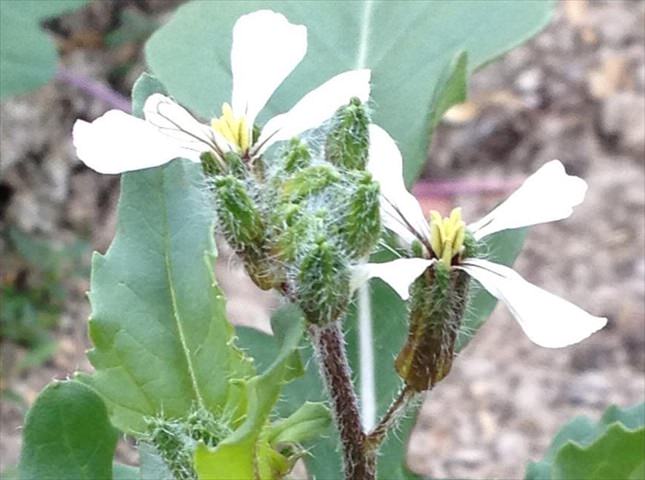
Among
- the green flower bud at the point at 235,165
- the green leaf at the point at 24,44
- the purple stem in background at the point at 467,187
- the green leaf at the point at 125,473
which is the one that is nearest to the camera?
the green flower bud at the point at 235,165

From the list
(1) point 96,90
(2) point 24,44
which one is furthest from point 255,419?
(1) point 96,90

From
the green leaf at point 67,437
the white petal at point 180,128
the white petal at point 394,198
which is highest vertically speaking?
the white petal at point 180,128

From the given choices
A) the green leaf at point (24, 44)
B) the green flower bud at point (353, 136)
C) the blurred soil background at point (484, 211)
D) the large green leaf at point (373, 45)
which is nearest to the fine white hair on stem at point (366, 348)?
the large green leaf at point (373, 45)

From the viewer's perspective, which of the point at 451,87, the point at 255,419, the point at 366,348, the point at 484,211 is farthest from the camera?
the point at 484,211

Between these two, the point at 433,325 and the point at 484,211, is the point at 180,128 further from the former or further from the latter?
the point at 484,211

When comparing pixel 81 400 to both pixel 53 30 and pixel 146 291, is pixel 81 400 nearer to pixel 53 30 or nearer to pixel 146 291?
pixel 146 291

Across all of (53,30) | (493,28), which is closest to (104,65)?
(53,30)

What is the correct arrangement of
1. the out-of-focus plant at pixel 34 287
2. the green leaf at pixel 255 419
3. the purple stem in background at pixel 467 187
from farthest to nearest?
the purple stem in background at pixel 467 187, the out-of-focus plant at pixel 34 287, the green leaf at pixel 255 419

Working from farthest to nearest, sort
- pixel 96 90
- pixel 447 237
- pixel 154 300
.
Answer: pixel 96 90
pixel 154 300
pixel 447 237

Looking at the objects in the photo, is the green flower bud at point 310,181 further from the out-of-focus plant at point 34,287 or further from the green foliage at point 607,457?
the out-of-focus plant at point 34,287
